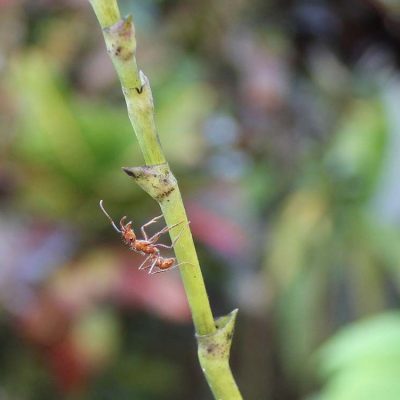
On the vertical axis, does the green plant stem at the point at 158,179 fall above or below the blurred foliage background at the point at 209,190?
below

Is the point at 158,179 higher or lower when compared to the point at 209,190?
lower

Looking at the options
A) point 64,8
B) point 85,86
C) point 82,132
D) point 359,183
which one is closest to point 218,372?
point 82,132

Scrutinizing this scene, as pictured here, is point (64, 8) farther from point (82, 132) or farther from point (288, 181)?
point (288, 181)

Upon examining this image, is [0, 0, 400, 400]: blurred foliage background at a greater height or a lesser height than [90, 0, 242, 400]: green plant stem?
greater

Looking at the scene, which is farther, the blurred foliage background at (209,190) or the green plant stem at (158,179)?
the blurred foliage background at (209,190)
